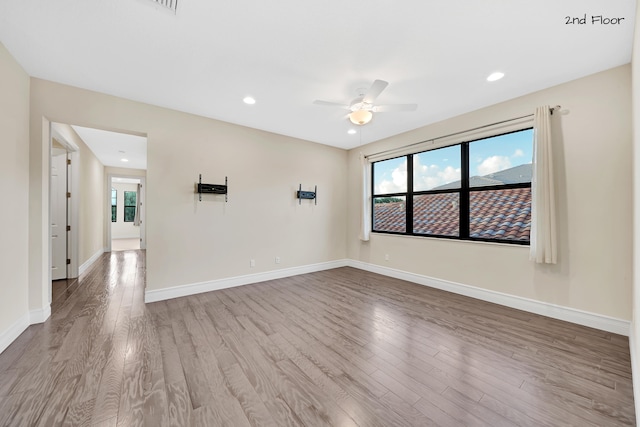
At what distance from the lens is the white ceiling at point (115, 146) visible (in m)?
4.31

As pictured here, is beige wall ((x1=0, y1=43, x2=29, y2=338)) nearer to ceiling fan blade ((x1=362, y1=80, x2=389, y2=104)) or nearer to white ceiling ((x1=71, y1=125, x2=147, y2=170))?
white ceiling ((x1=71, y1=125, x2=147, y2=170))

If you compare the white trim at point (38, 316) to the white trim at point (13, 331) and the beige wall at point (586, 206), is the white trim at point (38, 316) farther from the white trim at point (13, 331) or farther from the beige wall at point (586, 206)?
the beige wall at point (586, 206)

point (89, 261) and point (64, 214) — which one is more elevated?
point (64, 214)

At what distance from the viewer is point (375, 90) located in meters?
2.35

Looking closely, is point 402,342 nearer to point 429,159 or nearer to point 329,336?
point 329,336

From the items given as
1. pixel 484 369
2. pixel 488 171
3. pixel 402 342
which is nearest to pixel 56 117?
pixel 402 342

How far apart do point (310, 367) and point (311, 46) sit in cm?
264

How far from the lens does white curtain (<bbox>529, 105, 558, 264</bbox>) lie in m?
2.67

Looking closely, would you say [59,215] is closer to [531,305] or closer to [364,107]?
[364,107]

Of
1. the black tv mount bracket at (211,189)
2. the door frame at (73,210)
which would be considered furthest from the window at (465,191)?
the door frame at (73,210)

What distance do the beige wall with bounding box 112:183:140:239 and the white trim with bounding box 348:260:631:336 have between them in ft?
35.0

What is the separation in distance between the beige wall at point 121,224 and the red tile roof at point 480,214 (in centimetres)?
1055

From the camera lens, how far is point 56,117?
106 inches

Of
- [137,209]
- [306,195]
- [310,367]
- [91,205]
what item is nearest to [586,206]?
[310,367]
